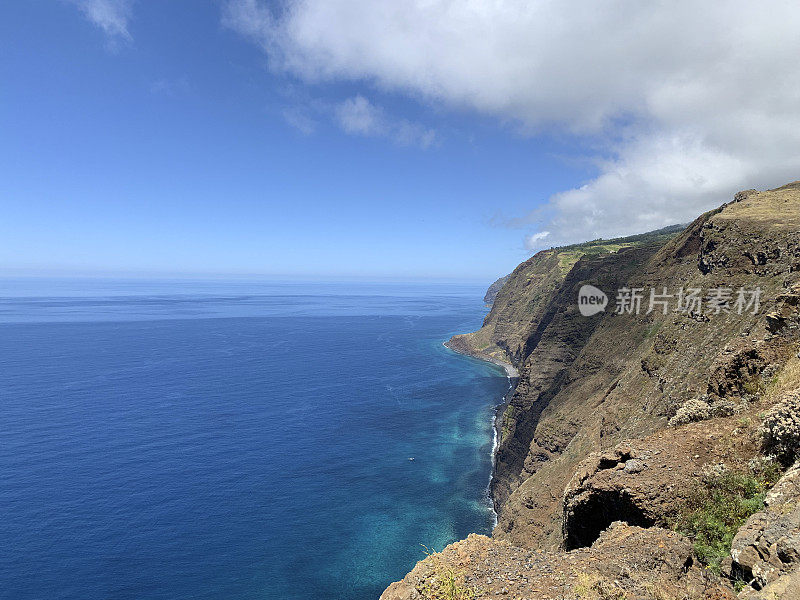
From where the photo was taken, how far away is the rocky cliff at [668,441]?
11.1 meters

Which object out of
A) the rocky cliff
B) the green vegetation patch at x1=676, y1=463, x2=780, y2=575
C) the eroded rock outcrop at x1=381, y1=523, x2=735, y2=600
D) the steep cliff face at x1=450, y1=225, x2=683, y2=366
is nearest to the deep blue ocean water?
the rocky cliff

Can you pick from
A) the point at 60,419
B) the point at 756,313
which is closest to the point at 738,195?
the point at 756,313

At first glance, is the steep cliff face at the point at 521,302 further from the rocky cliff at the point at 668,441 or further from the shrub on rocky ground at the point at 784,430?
the shrub on rocky ground at the point at 784,430

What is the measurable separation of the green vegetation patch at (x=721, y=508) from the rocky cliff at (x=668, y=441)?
0.14 ft

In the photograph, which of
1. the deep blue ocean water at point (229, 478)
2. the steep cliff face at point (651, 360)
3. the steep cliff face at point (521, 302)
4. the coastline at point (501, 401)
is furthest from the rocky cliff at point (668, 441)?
the steep cliff face at point (521, 302)

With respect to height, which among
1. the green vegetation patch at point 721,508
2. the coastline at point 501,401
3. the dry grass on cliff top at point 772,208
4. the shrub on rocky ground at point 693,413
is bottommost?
the coastline at point 501,401

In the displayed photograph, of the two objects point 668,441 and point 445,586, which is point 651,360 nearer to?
point 668,441

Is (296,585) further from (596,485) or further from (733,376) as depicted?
(733,376)

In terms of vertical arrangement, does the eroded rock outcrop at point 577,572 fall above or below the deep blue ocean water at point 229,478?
above

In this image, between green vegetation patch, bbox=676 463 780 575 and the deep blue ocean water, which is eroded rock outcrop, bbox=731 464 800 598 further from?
the deep blue ocean water

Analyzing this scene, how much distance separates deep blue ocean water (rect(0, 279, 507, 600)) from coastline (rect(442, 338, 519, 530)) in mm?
1327


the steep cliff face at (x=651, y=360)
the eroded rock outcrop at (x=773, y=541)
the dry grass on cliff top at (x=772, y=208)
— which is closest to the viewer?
the eroded rock outcrop at (x=773, y=541)

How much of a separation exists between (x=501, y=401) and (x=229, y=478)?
228ft

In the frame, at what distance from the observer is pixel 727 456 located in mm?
14336
